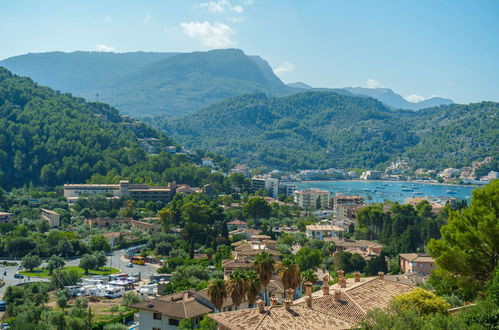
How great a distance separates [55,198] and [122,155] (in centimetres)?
2767

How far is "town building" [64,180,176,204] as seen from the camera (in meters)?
85.2

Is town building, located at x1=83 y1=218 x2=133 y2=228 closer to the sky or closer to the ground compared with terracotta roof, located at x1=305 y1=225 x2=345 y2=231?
closer to the ground

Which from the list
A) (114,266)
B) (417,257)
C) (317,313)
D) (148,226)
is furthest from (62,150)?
(317,313)

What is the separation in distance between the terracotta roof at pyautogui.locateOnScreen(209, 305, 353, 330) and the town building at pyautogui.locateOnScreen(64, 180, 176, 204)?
6642 centimetres

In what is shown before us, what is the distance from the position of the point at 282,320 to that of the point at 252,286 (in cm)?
575

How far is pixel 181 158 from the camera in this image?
4663 inches

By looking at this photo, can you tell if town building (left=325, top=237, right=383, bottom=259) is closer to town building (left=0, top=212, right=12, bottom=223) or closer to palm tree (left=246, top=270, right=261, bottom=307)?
palm tree (left=246, top=270, right=261, bottom=307)

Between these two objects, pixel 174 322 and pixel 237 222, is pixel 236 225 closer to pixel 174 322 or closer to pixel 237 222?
pixel 237 222

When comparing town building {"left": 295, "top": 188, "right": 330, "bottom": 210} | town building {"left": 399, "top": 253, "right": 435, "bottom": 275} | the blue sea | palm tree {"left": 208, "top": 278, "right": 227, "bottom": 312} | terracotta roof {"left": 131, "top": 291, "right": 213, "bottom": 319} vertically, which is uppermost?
palm tree {"left": 208, "top": 278, "right": 227, "bottom": 312}

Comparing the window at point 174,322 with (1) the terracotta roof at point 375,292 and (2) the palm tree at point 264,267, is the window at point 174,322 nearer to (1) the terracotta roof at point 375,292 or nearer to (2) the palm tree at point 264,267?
(2) the palm tree at point 264,267

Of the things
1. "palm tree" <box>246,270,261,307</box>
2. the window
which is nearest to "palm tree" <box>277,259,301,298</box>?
"palm tree" <box>246,270,261,307</box>

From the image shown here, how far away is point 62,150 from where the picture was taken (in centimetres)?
10356

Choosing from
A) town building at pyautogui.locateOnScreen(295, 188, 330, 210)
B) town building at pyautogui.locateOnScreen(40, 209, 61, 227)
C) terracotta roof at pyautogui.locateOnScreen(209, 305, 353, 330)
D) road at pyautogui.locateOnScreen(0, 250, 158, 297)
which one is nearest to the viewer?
terracotta roof at pyautogui.locateOnScreen(209, 305, 353, 330)

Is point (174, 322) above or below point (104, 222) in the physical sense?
above
